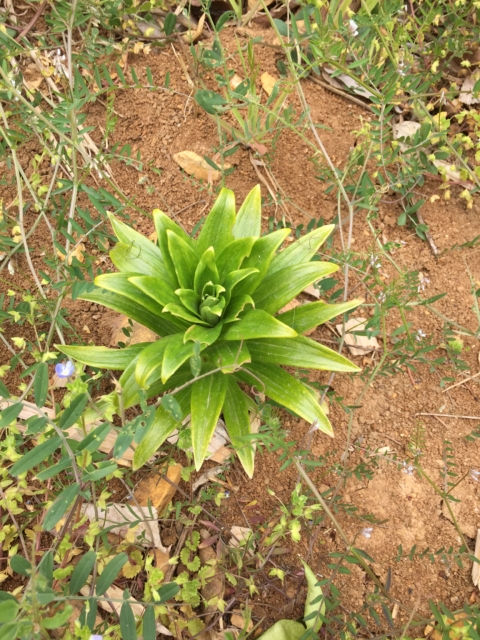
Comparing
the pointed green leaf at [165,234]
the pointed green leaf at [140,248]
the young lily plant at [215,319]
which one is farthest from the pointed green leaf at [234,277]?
the pointed green leaf at [140,248]

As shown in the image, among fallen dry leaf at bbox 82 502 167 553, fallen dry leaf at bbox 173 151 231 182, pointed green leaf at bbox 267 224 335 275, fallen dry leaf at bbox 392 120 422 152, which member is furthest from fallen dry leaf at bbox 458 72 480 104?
fallen dry leaf at bbox 82 502 167 553

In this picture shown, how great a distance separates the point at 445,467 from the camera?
1.94m

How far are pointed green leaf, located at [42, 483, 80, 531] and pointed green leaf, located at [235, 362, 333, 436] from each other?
658 millimetres

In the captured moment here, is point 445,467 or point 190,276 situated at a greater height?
point 190,276

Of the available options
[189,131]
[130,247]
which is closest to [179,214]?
[189,131]

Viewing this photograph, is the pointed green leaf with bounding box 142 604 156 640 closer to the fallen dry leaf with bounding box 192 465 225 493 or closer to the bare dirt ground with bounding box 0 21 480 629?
the bare dirt ground with bounding box 0 21 480 629

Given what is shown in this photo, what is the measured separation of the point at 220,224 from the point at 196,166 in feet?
2.86

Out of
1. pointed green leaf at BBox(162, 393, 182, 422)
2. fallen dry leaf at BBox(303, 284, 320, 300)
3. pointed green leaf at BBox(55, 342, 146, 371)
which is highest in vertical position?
pointed green leaf at BBox(162, 393, 182, 422)

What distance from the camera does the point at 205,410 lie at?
166 cm

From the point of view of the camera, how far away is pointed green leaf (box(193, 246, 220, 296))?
65.6 inches

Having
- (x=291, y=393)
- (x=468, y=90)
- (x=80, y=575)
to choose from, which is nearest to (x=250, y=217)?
(x=291, y=393)

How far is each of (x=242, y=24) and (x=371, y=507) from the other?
2.70 m

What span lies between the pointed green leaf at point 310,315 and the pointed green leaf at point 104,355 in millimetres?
575

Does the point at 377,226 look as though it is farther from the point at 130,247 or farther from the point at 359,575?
the point at 359,575
